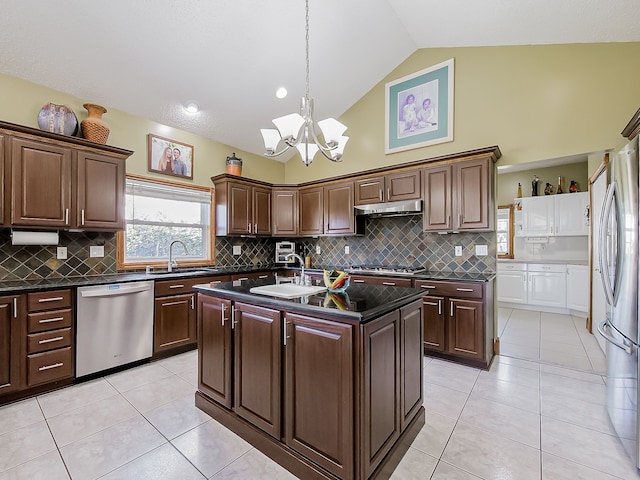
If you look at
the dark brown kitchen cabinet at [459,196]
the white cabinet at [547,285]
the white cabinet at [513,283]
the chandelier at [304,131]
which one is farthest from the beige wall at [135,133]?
the white cabinet at [547,285]

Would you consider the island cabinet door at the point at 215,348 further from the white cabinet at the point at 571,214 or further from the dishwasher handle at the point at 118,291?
the white cabinet at the point at 571,214

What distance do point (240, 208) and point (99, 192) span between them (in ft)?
5.80

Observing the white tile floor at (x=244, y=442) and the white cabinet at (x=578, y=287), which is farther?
the white cabinet at (x=578, y=287)

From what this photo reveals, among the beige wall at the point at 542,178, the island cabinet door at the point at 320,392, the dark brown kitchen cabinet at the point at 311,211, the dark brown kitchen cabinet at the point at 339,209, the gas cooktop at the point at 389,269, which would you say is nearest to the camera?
the island cabinet door at the point at 320,392

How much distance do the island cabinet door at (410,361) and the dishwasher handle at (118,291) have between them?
8.81 ft

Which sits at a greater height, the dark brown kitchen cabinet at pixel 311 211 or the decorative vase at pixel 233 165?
the decorative vase at pixel 233 165

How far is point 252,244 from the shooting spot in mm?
5055

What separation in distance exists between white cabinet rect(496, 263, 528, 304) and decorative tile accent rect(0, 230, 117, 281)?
605 centimetres

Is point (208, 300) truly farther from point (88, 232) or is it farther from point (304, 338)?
point (88, 232)

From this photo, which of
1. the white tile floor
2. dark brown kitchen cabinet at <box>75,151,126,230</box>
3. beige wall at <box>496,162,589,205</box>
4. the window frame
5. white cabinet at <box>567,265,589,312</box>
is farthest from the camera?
beige wall at <box>496,162,589,205</box>

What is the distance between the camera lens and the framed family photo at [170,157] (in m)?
3.82

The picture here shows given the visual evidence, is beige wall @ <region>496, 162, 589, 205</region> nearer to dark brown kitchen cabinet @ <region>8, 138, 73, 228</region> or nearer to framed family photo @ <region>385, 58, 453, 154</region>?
framed family photo @ <region>385, 58, 453, 154</region>

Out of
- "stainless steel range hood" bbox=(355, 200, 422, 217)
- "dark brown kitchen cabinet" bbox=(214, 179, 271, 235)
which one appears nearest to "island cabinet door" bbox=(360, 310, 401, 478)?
"stainless steel range hood" bbox=(355, 200, 422, 217)

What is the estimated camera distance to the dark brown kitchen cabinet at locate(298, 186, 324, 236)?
4699 mm
